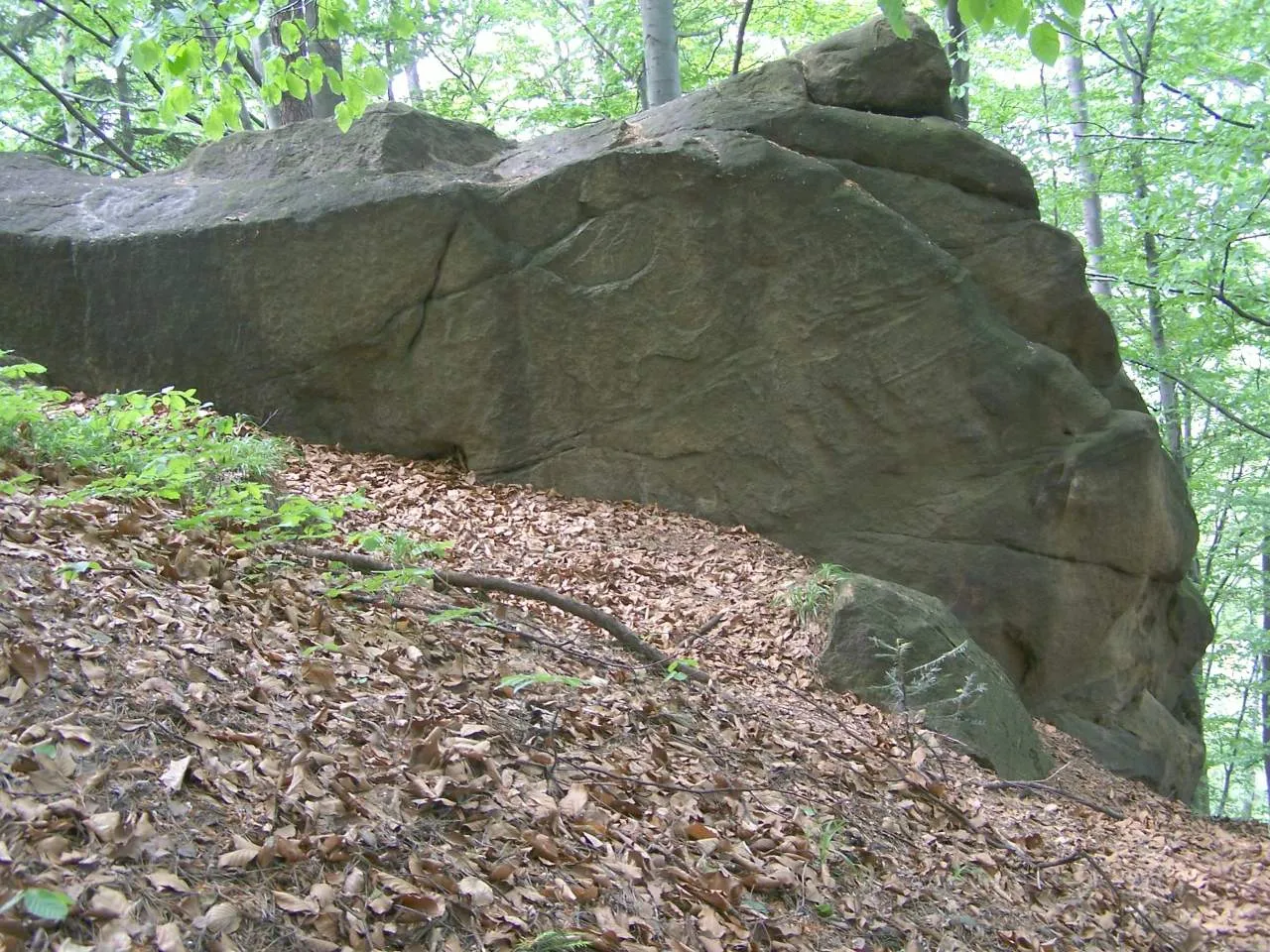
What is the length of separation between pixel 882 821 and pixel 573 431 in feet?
17.5

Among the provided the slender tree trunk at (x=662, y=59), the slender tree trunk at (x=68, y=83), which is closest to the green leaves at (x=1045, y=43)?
the slender tree trunk at (x=662, y=59)

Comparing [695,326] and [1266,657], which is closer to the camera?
[695,326]

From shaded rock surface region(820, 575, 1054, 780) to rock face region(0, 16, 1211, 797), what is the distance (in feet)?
6.41

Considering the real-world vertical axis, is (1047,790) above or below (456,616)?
below

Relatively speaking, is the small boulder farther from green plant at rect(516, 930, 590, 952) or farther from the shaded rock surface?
green plant at rect(516, 930, 590, 952)

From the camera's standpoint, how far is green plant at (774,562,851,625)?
24.7 feet

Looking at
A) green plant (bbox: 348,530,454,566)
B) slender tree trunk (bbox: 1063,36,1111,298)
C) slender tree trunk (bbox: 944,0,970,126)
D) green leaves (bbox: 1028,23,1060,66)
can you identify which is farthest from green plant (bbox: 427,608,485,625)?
slender tree trunk (bbox: 1063,36,1111,298)

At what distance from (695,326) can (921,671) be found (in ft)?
12.6

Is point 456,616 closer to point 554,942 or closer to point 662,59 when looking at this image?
point 554,942

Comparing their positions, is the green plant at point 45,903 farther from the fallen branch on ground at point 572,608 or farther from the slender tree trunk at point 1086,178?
the slender tree trunk at point 1086,178

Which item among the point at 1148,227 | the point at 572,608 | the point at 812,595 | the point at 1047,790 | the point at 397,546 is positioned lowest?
the point at 1047,790

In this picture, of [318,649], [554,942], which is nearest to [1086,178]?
[318,649]

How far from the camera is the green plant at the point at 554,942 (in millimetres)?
2980

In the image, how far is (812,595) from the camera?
7582mm
